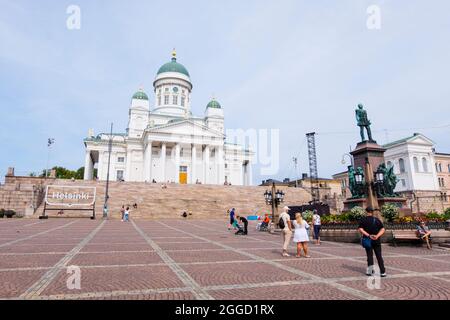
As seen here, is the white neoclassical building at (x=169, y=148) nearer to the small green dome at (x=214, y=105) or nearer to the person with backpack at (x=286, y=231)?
the small green dome at (x=214, y=105)

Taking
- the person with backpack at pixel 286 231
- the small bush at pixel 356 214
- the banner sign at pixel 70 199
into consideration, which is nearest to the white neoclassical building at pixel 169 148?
the banner sign at pixel 70 199

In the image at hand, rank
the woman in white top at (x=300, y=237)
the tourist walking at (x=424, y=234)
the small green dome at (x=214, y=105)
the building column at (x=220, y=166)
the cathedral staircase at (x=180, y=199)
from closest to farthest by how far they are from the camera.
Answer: the woman in white top at (x=300, y=237) < the tourist walking at (x=424, y=234) < the cathedral staircase at (x=180, y=199) < the building column at (x=220, y=166) < the small green dome at (x=214, y=105)

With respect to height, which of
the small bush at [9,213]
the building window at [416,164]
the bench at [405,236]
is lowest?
the bench at [405,236]

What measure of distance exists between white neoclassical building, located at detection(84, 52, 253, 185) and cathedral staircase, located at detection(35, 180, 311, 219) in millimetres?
12408

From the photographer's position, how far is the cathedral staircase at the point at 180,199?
32216mm

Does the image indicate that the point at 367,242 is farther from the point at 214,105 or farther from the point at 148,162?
the point at 214,105

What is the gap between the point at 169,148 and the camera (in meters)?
58.7

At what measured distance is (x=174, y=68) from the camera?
230 ft

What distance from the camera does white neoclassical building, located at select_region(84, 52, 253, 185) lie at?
2141 inches

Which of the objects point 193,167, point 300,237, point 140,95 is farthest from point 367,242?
point 140,95

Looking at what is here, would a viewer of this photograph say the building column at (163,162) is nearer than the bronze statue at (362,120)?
No

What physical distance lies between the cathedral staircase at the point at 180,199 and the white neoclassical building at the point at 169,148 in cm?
1241

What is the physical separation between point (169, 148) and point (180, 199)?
24587 millimetres
